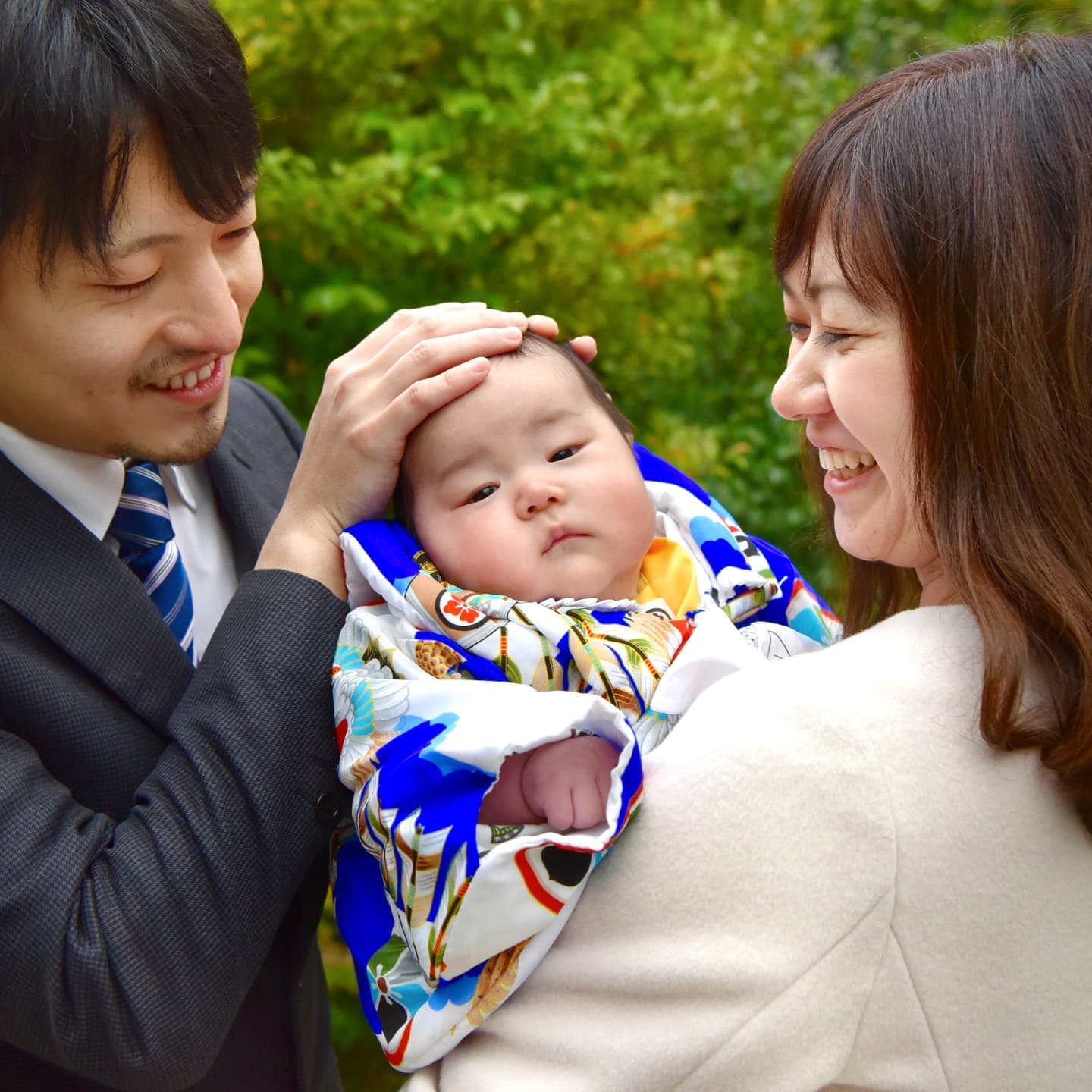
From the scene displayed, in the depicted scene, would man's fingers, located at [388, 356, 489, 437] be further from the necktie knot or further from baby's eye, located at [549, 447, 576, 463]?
the necktie knot

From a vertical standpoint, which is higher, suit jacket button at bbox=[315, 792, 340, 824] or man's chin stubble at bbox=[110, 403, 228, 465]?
man's chin stubble at bbox=[110, 403, 228, 465]

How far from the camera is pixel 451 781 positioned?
1.51 m

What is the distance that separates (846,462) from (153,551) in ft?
3.80

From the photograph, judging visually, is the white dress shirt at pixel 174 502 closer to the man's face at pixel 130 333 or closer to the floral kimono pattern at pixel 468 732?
→ the man's face at pixel 130 333

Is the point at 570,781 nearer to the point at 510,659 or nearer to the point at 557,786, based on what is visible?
the point at 557,786

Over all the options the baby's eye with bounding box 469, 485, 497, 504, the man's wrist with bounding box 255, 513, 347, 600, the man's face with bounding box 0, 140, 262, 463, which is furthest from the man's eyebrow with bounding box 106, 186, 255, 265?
the baby's eye with bounding box 469, 485, 497, 504

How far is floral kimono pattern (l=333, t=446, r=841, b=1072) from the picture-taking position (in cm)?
146

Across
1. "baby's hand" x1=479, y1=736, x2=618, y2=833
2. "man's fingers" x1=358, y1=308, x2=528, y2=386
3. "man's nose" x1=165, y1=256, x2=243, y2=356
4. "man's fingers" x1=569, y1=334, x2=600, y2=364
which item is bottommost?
"baby's hand" x1=479, y1=736, x2=618, y2=833

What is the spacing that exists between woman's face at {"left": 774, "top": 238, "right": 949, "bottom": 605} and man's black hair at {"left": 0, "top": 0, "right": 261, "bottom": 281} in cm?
96

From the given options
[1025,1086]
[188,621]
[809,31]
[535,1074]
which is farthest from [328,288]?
[809,31]

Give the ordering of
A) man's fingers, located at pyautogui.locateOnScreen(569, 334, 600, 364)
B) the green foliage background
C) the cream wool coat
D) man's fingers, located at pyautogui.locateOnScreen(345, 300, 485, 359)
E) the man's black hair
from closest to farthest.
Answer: the cream wool coat
the man's black hair
man's fingers, located at pyautogui.locateOnScreen(345, 300, 485, 359)
man's fingers, located at pyautogui.locateOnScreen(569, 334, 600, 364)
the green foliage background

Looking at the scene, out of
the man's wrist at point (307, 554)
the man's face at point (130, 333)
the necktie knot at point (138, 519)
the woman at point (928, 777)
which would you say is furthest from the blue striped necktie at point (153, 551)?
the woman at point (928, 777)

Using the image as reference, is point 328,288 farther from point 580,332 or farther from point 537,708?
point 537,708

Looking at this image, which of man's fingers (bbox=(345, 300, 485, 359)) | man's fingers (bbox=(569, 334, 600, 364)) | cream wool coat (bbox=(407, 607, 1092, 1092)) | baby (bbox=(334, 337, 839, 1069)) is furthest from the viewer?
man's fingers (bbox=(569, 334, 600, 364))
